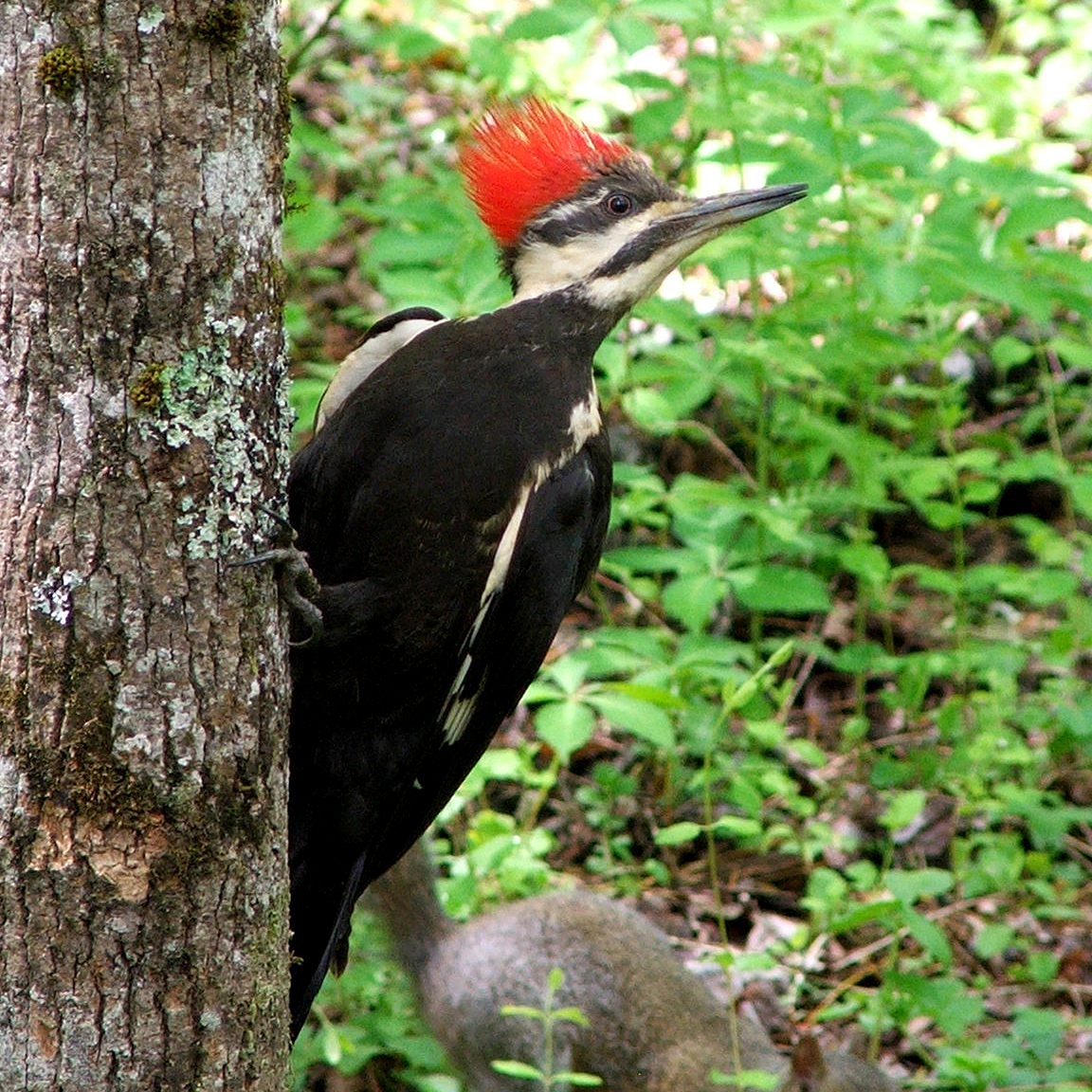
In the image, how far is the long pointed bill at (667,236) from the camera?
2807 millimetres

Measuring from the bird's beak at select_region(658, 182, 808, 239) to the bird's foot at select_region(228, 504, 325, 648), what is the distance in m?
1.04

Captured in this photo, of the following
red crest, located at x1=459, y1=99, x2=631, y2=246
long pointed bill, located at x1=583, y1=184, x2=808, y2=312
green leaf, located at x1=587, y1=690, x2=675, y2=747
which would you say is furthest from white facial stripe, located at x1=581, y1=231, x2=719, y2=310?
green leaf, located at x1=587, y1=690, x2=675, y2=747

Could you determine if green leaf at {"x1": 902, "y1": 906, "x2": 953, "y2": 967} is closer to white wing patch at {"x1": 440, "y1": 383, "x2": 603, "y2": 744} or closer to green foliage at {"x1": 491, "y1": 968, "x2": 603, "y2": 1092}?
green foliage at {"x1": 491, "y1": 968, "x2": 603, "y2": 1092}

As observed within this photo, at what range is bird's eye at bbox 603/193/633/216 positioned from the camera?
2877 millimetres

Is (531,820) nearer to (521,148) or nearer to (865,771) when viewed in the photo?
(865,771)

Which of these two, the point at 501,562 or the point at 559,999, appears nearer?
the point at 501,562

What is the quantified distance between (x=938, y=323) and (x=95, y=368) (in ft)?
11.7

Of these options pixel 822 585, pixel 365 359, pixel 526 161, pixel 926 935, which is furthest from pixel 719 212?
pixel 822 585

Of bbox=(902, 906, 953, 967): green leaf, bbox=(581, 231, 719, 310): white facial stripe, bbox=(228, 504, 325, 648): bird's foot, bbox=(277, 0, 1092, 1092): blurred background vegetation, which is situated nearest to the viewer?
bbox=(228, 504, 325, 648): bird's foot

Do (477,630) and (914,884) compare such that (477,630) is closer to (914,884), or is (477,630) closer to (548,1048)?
(548,1048)

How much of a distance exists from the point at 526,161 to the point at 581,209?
0.53ft

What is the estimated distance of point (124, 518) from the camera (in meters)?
1.89

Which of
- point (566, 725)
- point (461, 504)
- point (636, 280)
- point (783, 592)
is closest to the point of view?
point (461, 504)

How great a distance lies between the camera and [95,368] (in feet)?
6.15
